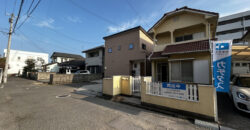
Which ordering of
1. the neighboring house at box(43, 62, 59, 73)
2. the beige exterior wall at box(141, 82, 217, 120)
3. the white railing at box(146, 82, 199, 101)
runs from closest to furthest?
the beige exterior wall at box(141, 82, 217, 120) < the white railing at box(146, 82, 199, 101) < the neighboring house at box(43, 62, 59, 73)

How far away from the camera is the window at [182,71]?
659cm

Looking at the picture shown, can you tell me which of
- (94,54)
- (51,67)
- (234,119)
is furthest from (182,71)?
(51,67)

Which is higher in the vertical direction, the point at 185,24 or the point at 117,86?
the point at 185,24

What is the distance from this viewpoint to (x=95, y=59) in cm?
1714

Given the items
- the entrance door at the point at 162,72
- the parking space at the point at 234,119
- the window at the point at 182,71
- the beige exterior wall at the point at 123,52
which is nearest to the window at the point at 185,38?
the entrance door at the point at 162,72

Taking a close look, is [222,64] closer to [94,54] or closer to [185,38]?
[185,38]

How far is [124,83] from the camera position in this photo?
6.47 m

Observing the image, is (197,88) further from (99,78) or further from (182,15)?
(99,78)

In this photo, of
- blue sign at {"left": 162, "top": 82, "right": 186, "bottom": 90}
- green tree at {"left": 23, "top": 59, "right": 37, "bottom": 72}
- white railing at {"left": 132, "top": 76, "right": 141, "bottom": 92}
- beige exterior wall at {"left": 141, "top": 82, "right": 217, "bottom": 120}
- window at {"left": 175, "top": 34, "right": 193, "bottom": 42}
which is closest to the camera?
beige exterior wall at {"left": 141, "top": 82, "right": 217, "bottom": 120}

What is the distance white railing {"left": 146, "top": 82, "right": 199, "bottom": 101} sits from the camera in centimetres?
360

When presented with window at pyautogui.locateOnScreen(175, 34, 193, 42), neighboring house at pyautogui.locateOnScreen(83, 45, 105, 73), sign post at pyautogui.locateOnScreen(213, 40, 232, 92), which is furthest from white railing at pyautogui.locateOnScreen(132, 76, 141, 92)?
neighboring house at pyautogui.locateOnScreen(83, 45, 105, 73)

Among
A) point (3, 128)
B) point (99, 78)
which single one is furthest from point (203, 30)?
point (99, 78)

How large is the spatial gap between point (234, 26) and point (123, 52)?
28831mm

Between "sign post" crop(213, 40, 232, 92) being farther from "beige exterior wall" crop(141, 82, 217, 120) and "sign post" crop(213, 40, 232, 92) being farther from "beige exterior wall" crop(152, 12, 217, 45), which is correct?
"beige exterior wall" crop(152, 12, 217, 45)
